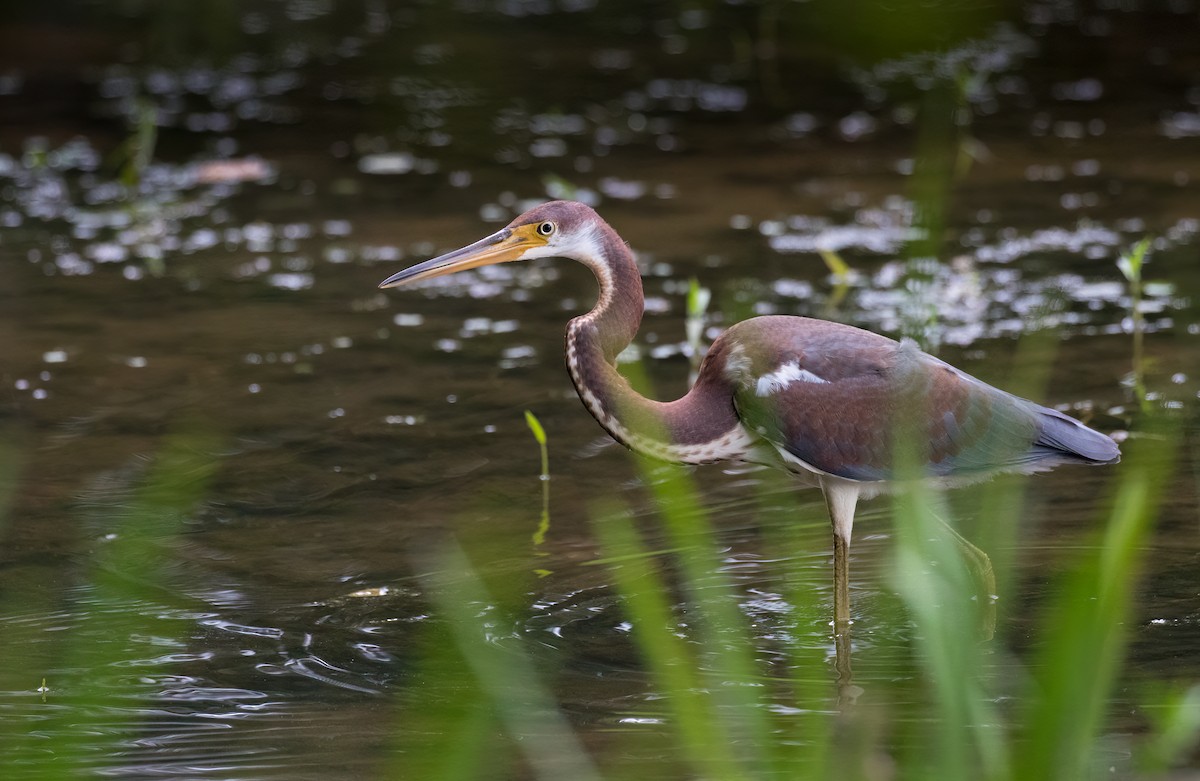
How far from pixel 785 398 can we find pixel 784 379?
0.06 meters

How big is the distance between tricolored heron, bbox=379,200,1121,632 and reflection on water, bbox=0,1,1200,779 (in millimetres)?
378

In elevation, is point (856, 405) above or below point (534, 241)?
below

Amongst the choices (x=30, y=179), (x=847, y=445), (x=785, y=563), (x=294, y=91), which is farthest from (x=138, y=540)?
(x=294, y=91)

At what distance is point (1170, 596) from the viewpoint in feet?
15.5

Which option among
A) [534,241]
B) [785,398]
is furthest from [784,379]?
[534,241]

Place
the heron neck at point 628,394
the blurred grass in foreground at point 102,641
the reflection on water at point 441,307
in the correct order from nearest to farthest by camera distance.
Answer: the blurred grass in foreground at point 102,641 → the reflection on water at point 441,307 → the heron neck at point 628,394

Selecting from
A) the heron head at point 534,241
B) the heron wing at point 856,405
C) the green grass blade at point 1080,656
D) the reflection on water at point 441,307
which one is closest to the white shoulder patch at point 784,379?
the heron wing at point 856,405

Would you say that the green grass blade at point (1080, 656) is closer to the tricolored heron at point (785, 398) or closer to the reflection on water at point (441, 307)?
the reflection on water at point (441, 307)

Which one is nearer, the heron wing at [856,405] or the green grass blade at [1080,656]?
the green grass blade at [1080,656]

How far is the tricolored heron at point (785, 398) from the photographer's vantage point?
15.3 ft

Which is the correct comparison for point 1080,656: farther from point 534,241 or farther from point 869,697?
point 534,241

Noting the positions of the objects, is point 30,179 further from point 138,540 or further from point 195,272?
point 138,540

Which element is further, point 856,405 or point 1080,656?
point 856,405

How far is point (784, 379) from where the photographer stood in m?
4.70
